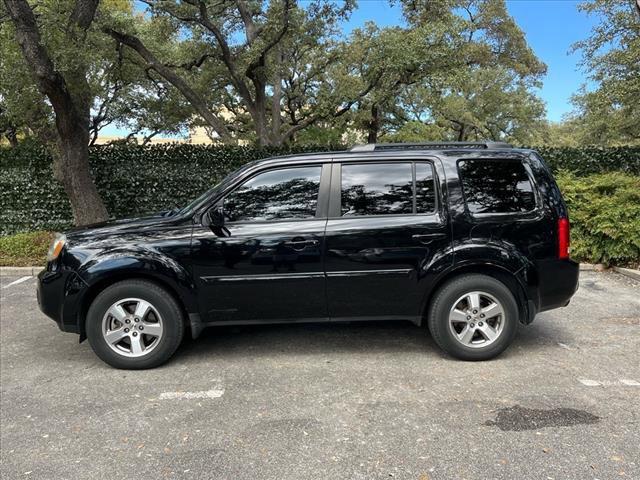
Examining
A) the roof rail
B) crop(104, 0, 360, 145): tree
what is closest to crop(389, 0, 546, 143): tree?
crop(104, 0, 360, 145): tree

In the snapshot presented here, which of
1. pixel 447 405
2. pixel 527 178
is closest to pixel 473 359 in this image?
pixel 447 405

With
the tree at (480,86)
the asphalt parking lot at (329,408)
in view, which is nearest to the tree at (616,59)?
the tree at (480,86)

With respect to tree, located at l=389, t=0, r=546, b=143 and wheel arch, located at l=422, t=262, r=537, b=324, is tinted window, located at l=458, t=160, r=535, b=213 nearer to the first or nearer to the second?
wheel arch, located at l=422, t=262, r=537, b=324

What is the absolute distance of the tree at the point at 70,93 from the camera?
754 cm

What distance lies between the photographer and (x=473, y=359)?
409 centimetres

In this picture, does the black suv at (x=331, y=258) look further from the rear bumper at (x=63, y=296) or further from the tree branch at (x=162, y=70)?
the tree branch at (x=162, y=70)

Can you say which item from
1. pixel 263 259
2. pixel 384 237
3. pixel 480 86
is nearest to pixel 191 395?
pixel 263 259

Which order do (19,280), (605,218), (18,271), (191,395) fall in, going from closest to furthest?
1. (191,395)
2. (605,218)
3. (19,280)
4. (18,271)

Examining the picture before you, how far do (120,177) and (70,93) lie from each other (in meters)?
2.25

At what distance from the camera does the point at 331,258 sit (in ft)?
13.1

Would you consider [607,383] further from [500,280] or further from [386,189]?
[386,189]

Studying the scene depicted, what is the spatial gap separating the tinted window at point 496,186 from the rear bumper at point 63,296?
3350 mm

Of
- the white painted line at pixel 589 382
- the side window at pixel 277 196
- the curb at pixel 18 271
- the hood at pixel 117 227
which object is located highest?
the side window at pixel 277 196

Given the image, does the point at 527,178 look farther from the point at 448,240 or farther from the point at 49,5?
the point at 49,5
